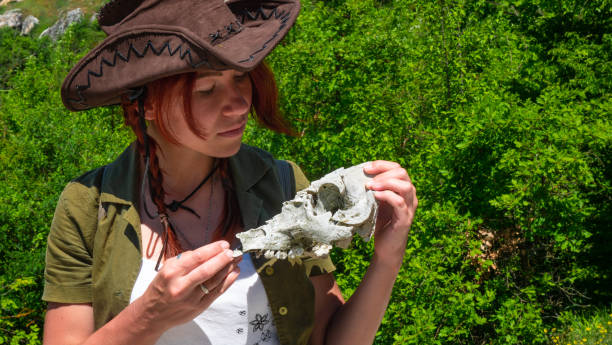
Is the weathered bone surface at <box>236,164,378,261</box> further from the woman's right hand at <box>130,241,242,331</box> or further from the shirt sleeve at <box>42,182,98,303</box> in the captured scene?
the shirt sleeve at <box>42,182,98,303</box>

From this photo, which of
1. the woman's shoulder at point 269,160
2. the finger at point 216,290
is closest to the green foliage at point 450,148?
the woman's shoulder at point 269,160

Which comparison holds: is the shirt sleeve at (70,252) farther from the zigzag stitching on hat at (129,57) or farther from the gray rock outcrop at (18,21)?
the gray rock outcrop at (18,21)

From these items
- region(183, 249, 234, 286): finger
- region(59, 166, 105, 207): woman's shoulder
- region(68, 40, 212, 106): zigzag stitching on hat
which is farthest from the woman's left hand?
region(59, 166, 105, 207): woman's shoulder

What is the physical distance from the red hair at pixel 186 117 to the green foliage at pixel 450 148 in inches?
72.4

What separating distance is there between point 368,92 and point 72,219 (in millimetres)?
3492

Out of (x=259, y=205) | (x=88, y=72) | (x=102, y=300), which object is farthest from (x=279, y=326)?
(x=88, y=72)

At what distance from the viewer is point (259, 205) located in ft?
6.06

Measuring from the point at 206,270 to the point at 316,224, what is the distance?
43 cm

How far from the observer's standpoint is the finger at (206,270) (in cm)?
136

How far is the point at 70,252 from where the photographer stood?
64.7 inches

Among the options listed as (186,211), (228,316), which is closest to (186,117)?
(186,211)

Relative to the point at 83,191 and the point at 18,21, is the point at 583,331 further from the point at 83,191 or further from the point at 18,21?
the point at 18,21

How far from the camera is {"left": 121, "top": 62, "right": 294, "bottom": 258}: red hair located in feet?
5.19

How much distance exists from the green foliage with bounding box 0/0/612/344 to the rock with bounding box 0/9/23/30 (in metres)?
93.5
